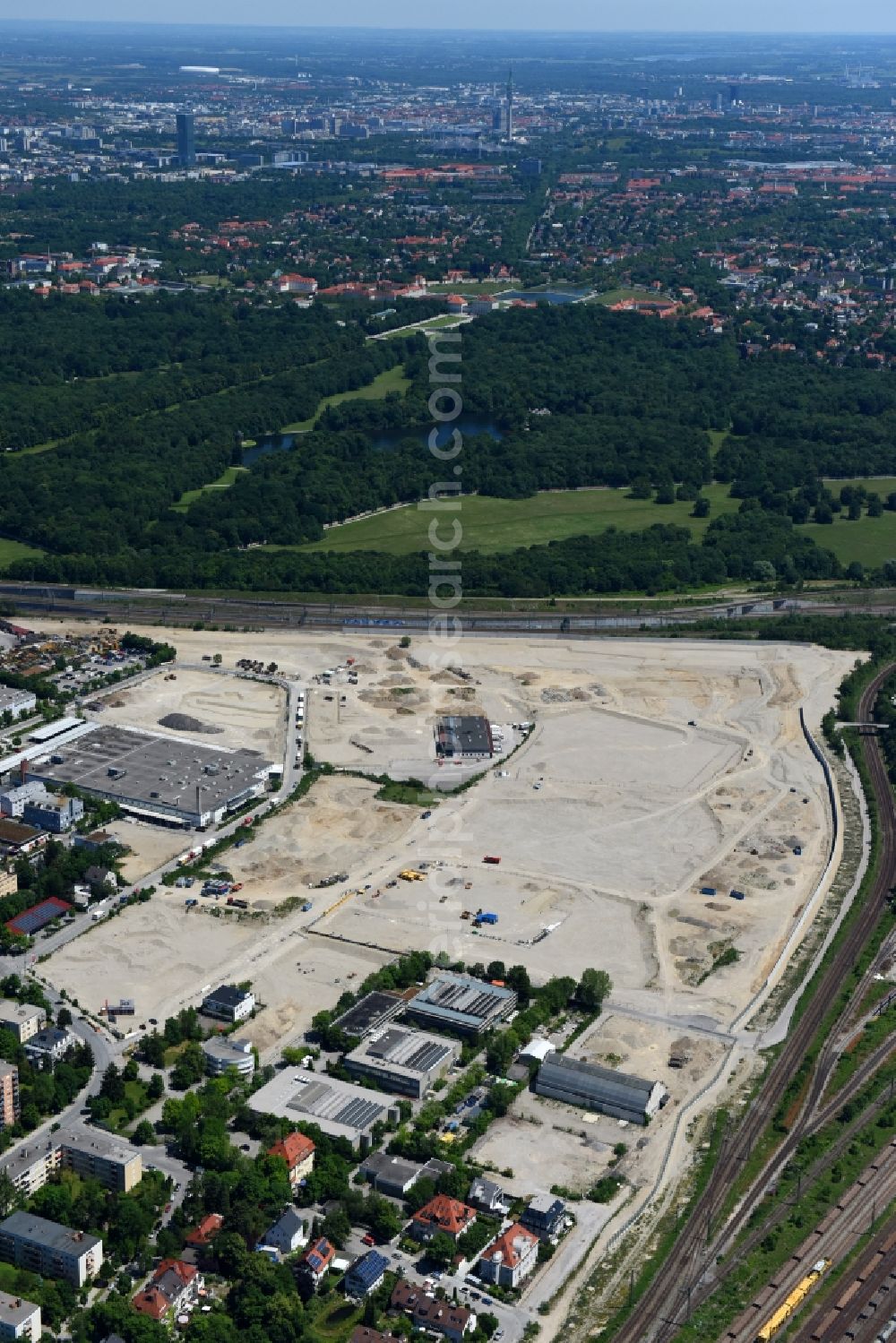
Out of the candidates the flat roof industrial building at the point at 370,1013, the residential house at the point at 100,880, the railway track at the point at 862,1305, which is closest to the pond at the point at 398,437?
the residential house at the point at 100,880

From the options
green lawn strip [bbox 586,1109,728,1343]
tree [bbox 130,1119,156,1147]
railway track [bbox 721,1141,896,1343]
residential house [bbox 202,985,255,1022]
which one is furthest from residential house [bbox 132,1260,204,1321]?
railway track [bbox 721,1141,896,1343]

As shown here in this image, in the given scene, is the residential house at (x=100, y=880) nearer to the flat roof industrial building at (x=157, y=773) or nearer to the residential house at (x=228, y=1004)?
the flat roof industrial building at (x=157, y=773)

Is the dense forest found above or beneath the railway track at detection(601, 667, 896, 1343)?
above

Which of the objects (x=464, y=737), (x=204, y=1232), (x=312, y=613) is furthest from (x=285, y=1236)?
(x=312, y=613)

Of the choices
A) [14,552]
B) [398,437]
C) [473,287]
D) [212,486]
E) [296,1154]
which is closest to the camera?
[296,1154]

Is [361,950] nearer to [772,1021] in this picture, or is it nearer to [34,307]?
[772,1021]

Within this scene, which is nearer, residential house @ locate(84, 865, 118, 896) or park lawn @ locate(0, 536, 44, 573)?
residential house @ locate(84, 865, 118, 896)

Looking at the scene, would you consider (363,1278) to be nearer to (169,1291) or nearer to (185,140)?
(169,1291)

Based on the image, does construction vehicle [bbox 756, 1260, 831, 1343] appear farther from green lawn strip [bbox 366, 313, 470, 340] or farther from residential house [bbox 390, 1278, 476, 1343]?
green lawn strip [bbox 366, 313, 470, 340]
